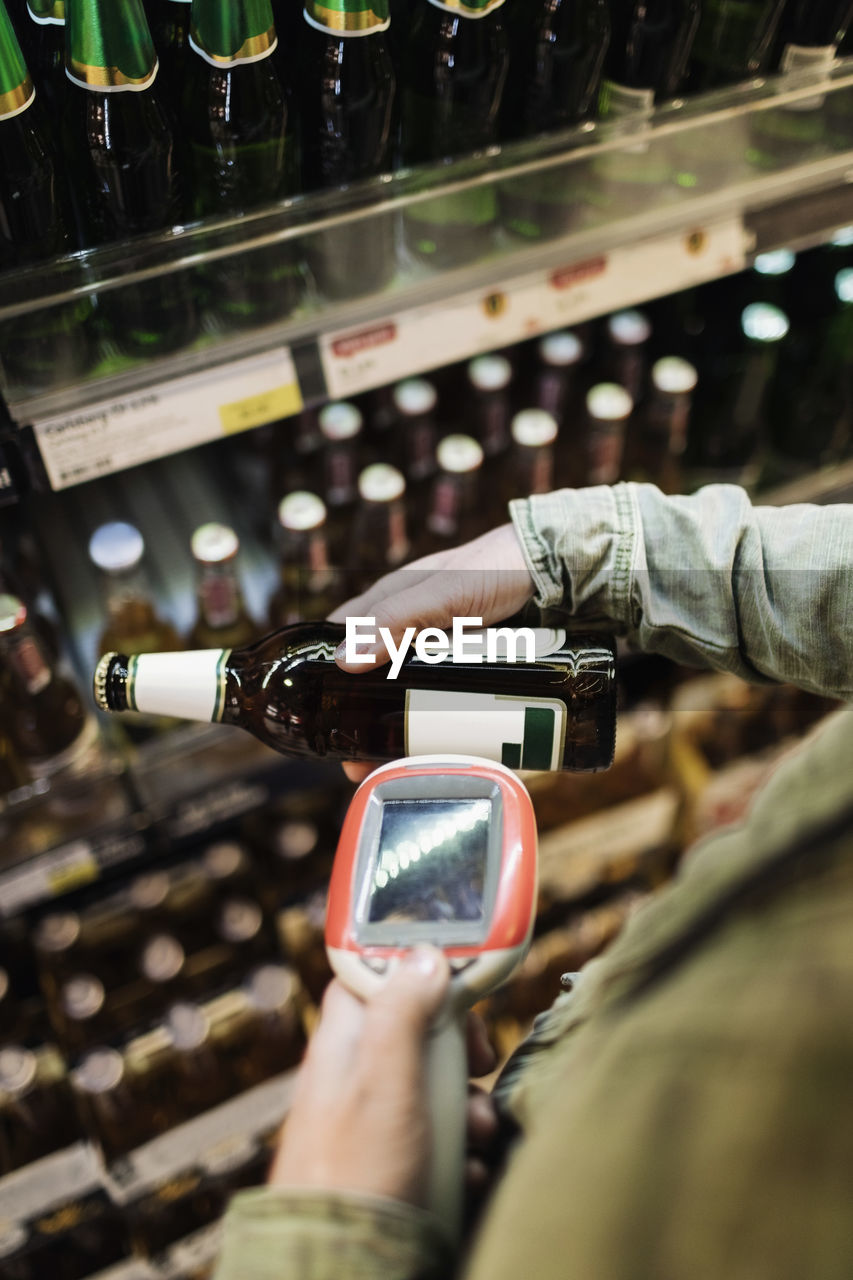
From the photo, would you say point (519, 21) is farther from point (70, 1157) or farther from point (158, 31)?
point (70, 1157)

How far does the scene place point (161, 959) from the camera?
132 centimetres

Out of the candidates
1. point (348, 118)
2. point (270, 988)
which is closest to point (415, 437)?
point (348, 118)

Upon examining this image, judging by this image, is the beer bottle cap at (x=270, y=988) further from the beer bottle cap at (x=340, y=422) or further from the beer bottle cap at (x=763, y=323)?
the beer bottle cap at (x=763, y=323)

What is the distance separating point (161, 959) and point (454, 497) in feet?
2.42

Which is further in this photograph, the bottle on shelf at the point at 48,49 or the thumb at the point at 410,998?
the bottle on shelf at the point at 48,49

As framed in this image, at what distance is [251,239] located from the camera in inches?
33.9

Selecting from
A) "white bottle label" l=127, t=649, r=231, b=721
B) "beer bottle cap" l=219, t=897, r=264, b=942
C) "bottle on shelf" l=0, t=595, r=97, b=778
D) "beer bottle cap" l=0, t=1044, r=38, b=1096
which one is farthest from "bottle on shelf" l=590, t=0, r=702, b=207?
"beer bottle cap" l=0, t=1044, r=38, b=1096

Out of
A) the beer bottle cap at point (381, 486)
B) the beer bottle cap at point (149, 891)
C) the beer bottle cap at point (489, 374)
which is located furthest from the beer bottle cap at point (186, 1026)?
the beer bottle cap at point (489, 374)

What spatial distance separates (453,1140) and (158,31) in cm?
104

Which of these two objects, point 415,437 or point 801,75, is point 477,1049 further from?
point 801,75

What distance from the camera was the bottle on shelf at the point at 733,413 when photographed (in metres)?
1.47

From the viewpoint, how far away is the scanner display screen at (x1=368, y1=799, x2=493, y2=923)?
63 cm

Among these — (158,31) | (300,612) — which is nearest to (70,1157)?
Answer: (300,612)

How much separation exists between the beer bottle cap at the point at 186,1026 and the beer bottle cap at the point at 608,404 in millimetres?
944
